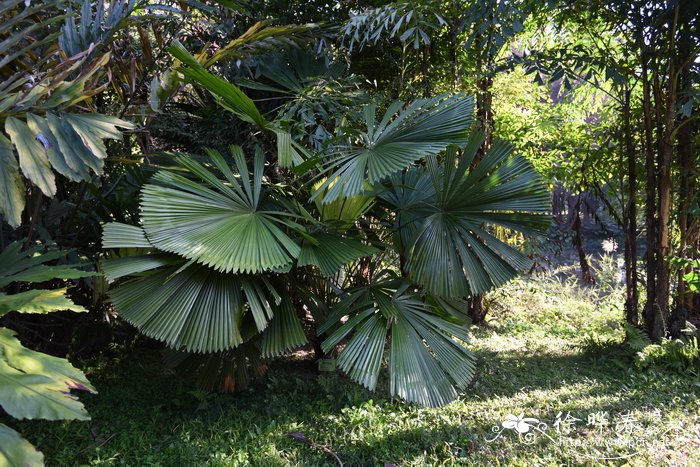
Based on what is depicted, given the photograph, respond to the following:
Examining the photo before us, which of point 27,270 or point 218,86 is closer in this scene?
point 27,270

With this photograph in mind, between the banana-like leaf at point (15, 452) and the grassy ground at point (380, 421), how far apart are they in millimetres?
1287

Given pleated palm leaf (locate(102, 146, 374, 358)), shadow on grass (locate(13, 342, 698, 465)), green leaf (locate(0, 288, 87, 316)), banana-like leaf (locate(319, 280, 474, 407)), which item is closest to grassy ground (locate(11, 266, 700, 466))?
shadow on grass (locate(13, 342, 698, 465))

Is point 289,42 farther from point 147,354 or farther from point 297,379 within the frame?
point 147,354

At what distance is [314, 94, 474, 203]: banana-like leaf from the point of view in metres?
2.21

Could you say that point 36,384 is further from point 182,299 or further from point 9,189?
point 182,299

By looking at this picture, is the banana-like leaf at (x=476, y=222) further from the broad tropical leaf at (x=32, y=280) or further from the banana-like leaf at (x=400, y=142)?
the broad tropical leaf at (x=32, y=280)

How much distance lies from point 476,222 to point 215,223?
120 cm

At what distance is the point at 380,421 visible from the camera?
8.67 ft

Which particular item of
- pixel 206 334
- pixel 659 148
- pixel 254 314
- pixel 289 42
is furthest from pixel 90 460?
pixel 659 148

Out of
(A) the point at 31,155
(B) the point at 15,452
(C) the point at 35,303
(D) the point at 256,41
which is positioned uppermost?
(D) the point at 256,41

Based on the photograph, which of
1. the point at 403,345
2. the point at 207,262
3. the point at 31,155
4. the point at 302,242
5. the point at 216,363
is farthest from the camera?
the point at 216,363

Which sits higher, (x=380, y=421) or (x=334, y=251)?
(x=334, y=251)

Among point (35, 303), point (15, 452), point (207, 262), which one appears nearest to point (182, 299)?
point (207, 262)

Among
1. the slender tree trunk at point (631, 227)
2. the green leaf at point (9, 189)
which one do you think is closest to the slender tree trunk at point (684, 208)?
the slender tree trunk at point (631, 227)
